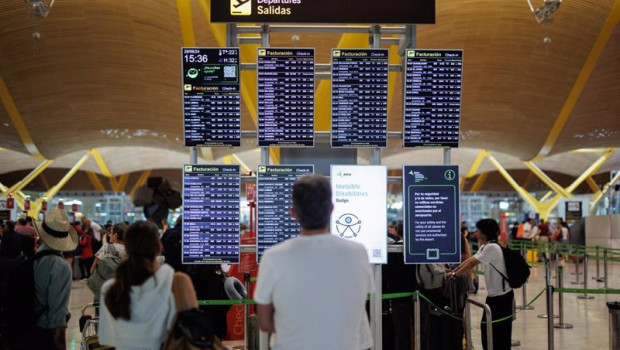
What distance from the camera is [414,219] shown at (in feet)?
20.8

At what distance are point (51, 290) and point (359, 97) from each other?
10.0 feet

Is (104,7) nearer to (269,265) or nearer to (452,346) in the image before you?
(452,346)

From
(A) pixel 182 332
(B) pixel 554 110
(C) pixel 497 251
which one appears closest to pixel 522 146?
(B) pixel 554 110

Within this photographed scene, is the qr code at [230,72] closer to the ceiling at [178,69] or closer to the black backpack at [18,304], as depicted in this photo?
the black backpack at [18,304]

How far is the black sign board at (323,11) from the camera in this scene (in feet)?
19.4

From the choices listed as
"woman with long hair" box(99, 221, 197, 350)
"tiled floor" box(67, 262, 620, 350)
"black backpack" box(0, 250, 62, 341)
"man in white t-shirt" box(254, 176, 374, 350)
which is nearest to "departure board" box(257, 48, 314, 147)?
"black backpack" box(0, 250, 62, 341)

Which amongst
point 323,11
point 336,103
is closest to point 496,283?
point 336,103

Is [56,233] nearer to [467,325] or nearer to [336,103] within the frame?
[336,103]

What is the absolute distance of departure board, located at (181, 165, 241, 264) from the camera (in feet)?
20.2

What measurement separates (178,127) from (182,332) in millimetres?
30267

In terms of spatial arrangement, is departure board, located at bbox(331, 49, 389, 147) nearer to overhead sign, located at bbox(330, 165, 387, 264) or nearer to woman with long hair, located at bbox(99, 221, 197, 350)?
overhead sign, located at bbox(330, 165, 387, 264)

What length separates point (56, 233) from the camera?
4.97 m

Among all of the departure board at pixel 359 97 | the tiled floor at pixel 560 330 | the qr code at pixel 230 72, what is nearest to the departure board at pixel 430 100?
the departure board at pixel 359 97

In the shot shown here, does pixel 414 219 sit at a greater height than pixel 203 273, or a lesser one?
greater
